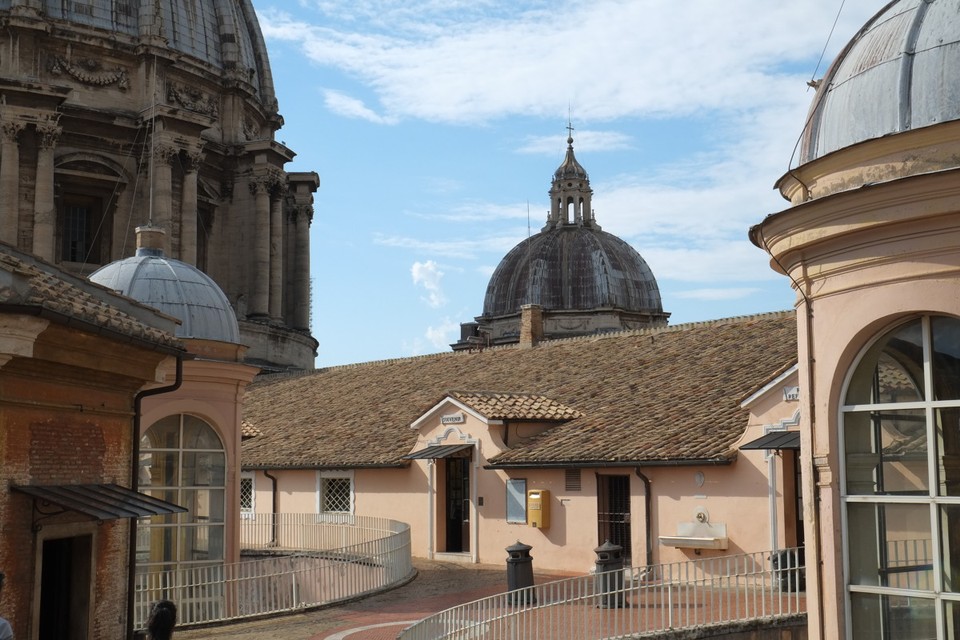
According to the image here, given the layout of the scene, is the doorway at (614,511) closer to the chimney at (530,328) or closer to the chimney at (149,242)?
the chimney at (149,242)

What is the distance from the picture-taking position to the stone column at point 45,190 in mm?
45031

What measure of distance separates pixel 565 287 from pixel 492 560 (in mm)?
36187

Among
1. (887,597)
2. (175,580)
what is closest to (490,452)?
(175,580)

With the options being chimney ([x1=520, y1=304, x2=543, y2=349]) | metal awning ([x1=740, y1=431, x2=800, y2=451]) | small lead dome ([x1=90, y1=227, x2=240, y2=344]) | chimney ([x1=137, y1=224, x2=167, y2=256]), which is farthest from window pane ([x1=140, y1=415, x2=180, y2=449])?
chimney ([x1=520, y1=304, x2=543, y2=349])

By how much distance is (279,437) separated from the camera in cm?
3697

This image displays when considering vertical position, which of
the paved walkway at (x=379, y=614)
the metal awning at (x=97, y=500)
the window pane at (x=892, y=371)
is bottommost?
the paved walkway at (x=379, y=614)

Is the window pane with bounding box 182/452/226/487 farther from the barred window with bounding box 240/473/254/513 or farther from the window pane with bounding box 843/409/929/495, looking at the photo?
the window pane with bounding box 843/409/929/495

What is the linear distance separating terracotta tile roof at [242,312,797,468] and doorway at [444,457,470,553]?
147 cm

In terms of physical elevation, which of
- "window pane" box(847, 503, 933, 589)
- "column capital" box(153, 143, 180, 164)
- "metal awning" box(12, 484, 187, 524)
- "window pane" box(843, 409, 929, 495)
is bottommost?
"window pane" box(847, 503, 933, 589)

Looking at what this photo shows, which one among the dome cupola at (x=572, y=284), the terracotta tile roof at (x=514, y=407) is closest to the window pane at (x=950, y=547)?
the terracotta tile roof at (x=514, y=407)

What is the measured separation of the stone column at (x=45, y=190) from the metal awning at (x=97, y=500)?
32612 mm

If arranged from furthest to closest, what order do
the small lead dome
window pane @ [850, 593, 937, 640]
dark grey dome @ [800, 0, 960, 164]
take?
the small lead dome < dark grey dome @ [800, 0, 960, 164] < window pane @ [850, 593, 937, 640]

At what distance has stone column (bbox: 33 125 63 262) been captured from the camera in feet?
148

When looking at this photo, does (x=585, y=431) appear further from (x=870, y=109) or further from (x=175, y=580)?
(x=870, y=109)
